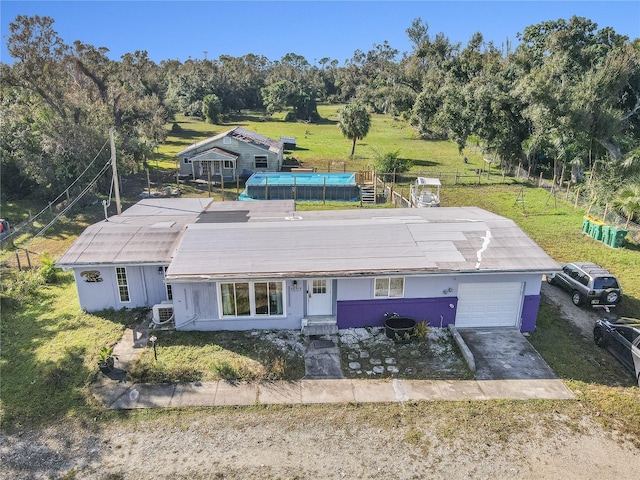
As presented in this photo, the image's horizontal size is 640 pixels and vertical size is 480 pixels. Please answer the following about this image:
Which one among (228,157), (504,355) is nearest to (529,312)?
(504,355)

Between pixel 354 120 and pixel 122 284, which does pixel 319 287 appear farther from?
pixel 354 120

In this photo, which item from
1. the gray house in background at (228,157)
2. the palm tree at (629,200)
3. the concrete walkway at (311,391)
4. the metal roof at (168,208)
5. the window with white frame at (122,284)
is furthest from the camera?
the gray house in background at (228,157)

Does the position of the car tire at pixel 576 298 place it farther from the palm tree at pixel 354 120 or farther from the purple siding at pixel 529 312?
the palm tree at pixel 354 120

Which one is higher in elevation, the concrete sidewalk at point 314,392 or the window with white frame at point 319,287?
the window with white frame at point 319,287

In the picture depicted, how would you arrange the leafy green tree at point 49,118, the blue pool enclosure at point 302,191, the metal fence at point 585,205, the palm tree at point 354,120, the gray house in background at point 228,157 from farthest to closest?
1. the palm tree at point 354,120
2. the gray house in background at point 228,157
3. the blue pool enclosure at point 302,191
4. the leafy green tree at point 49,118
5. the metal fence at point 585,205

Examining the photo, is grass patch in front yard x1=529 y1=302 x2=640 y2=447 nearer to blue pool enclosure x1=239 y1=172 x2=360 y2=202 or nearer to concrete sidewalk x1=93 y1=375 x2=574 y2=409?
concrete sidewalk x1=93 y1=375 x2=574 y2=409

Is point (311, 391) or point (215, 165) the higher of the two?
point (215, 165)

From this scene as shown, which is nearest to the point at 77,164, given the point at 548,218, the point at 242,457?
the point at 242,457

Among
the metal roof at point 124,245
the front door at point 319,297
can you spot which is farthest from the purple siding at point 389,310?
the metal roof at point 124,245
